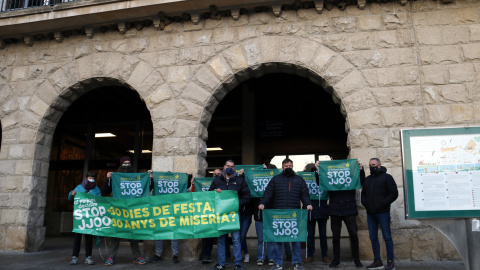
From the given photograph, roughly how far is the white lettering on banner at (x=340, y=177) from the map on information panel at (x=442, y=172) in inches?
88.8

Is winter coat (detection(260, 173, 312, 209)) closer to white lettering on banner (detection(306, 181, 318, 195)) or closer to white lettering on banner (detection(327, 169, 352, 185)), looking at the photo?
white lettering on banner (detection(327, 169, 352, 185))

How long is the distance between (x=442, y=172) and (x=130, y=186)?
612 cm

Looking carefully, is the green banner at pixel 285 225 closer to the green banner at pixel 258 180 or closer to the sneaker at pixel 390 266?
the green banner at pixel 258 180

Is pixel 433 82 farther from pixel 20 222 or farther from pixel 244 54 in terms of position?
pixel 20 222

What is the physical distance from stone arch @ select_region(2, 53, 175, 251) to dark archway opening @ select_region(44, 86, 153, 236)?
10.3 feet

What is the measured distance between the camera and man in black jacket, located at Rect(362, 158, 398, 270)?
6.93 metres

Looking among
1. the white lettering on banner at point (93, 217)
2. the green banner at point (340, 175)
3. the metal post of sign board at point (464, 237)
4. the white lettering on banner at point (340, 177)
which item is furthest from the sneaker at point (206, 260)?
the metal post of sign board at point (464, 237)

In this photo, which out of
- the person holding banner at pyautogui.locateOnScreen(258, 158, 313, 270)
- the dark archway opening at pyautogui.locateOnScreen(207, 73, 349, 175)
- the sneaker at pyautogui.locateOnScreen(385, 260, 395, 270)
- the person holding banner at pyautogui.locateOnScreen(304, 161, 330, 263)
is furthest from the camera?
the dark archway opening at pyautogui.locateOnScreen(207, 73, 349, 175)

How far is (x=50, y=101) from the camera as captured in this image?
33.4 ft

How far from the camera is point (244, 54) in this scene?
9117 mm

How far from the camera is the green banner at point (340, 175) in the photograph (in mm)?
7594

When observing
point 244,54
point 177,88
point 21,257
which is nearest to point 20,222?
point 21,257

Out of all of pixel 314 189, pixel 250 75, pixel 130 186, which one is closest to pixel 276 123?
pixel 250 75

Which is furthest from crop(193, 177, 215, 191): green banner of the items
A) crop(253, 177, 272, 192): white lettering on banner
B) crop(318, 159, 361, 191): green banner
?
crop(318, 159, 361, 191): green banner
